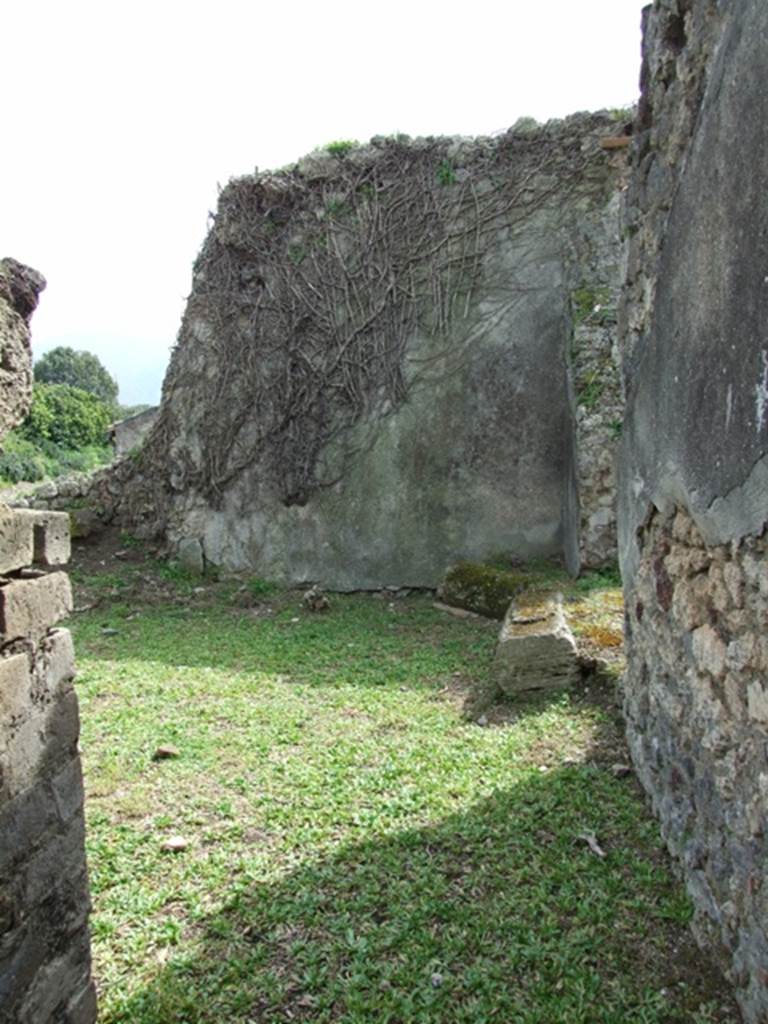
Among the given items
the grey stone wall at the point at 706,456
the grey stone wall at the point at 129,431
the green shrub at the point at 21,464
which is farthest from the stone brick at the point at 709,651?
the green shrub at the point at 21,464

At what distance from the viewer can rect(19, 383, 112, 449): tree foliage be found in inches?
1070

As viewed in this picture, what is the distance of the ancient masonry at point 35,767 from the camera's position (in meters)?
2.19

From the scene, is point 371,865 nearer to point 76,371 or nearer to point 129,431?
point 129,431

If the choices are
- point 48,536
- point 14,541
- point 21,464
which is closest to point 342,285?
point 48,536

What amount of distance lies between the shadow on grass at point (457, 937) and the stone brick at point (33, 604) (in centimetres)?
130

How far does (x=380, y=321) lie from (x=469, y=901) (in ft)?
23.6

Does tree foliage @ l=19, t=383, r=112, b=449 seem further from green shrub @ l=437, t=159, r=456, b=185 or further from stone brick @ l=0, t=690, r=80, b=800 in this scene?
stone brick @ l=0, t=690, r=80, b=800

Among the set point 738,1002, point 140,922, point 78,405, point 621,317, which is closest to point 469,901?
point 738,1002

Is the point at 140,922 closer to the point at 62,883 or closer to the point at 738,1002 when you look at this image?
the point at 62,883

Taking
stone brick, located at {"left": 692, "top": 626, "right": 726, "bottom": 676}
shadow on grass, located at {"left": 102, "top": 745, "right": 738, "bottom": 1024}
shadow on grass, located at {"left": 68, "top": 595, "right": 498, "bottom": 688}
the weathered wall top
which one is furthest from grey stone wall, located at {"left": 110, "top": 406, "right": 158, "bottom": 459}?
stone brick, located at {"left": 692, "top": 626, "right": 726, "bottom": 676}

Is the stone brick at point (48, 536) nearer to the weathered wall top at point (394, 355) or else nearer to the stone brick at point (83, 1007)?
the stone brick at point (83, 1007)

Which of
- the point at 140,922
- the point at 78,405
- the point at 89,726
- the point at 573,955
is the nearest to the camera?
the point at 573,955

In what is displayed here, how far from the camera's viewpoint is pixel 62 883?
7.79 ft

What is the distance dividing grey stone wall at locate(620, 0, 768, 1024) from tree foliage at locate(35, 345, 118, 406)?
3945 cm
